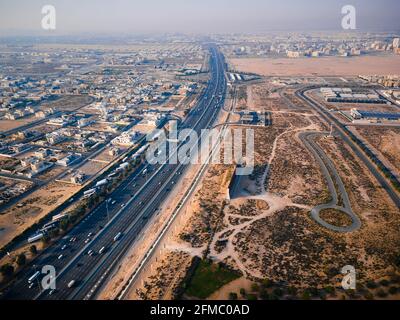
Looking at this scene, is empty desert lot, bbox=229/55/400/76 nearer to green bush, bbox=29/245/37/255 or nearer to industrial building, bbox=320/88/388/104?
industrial building, bbox=320/88/388/104

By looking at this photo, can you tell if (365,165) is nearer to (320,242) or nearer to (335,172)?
(335,172)

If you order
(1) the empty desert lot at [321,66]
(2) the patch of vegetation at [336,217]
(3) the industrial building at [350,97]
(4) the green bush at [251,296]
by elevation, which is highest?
(1) the empty desert lot at [321,66]

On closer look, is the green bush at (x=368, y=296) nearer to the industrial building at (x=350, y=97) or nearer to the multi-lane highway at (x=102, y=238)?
the multi-lane highway at (x=102, y=238)

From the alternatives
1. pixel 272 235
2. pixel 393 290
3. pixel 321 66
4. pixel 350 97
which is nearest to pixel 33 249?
pixel 272 235

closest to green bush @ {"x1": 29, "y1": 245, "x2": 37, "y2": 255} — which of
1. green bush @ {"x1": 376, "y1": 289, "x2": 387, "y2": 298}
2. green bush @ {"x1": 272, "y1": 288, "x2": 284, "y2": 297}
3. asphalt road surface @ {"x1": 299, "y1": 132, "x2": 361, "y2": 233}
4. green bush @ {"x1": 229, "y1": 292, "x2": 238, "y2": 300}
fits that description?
green bush @ {"x1": 229, "y1": 292, "x2": 238, "y2": 300}

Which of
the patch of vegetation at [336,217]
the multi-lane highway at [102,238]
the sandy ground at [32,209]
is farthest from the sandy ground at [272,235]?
the sandy ground at [32,209]

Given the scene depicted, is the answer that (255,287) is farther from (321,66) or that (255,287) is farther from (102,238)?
(321,66)
